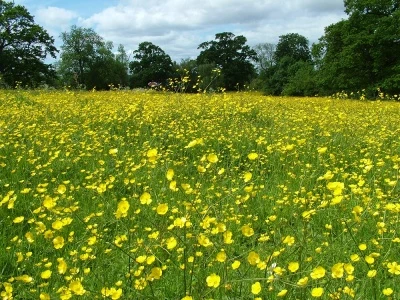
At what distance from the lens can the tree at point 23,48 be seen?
1215 inches

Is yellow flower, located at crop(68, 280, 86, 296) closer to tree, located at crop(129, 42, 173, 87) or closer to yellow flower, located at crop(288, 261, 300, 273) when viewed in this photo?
yellow flower, located at crop(288, 261, 300, 273)

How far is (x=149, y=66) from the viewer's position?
184ft

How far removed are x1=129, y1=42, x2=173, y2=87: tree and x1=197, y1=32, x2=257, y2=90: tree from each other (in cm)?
476

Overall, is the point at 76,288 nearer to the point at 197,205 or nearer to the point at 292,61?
the point at 197,205

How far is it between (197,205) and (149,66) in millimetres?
54920

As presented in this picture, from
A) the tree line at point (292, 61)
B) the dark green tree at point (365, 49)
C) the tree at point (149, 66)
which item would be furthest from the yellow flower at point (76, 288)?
the tree at point (149, 66)

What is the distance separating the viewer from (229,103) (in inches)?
289

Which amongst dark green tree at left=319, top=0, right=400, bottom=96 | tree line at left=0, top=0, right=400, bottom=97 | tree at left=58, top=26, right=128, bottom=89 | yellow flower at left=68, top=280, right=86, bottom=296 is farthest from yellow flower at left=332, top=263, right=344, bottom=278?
tree at left=58, top=26, right=128, bottom=89

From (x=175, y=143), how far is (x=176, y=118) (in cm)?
125

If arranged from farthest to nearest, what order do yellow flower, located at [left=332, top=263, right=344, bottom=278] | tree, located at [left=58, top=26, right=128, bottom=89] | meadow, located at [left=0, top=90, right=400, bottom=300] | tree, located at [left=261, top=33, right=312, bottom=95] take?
tree, located at [left=58, top=26, right=128, bottom=89]
tree, located at [left=261, top=33, right=312, bottom=95]
meadow, located at [left=0, top=90, right=400, bottom=300]
yellow flower, located at [left=332, top=263, right=344, bottom=278]

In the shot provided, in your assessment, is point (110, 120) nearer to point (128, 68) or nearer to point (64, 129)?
point (64, 129)

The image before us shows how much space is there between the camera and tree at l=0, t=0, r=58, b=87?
3086 cm

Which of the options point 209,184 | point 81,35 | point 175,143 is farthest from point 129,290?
point 81,35

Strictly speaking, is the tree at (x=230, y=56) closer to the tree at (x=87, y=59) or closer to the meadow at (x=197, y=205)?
the tree at (x=87, y=59)
